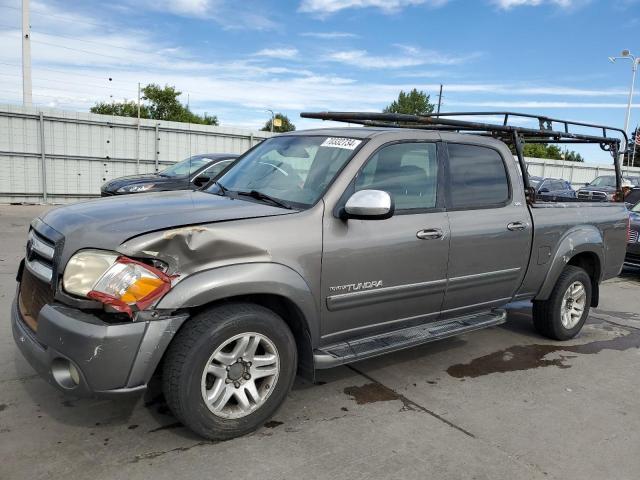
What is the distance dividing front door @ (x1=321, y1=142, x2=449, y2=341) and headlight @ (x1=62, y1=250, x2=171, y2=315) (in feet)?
3.40

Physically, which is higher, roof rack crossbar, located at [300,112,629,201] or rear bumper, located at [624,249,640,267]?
roof rack crossbar, located at [300,112,629,201]

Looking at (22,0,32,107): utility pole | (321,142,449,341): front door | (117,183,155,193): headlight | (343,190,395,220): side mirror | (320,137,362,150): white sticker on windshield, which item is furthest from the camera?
(22,0,32,107): utility pole

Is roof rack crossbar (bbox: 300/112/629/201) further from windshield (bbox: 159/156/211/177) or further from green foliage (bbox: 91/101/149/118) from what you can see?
green foliage (bbox: 91/101/149/118)

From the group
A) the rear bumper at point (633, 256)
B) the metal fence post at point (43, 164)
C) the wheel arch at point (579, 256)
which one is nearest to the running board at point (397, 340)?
the wheel arch at point (579, 256)

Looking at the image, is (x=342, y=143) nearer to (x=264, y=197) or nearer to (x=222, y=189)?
(x=264, y=197)

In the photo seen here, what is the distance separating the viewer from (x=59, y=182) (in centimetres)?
1622

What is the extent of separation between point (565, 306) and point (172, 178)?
26.4 feet

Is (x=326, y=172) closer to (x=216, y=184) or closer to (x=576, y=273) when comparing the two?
(x=216, y=184)

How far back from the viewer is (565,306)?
210 inches

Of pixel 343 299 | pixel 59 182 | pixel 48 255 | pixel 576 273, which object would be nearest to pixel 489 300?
pixel 576 273

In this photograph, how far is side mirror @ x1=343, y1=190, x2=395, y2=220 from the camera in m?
3.25

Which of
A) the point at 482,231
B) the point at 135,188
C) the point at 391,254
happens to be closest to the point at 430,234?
the point at 391,254

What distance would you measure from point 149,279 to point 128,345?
34 cm

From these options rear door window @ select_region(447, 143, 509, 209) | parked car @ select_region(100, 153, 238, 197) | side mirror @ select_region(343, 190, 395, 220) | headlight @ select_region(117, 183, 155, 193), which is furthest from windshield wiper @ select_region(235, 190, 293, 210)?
headlight @ select_region(117, 183, 155, 193)
